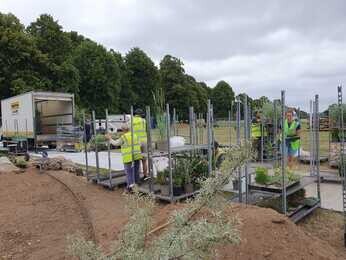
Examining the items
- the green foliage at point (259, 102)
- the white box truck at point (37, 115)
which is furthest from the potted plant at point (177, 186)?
the white box truck at point (37, 115)

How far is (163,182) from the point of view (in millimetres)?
6707

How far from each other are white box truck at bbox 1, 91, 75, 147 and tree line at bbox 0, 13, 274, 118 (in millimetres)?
5124

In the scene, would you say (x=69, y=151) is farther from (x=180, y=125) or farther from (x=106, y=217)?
(x=106, y=217)

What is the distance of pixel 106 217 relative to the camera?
5.78 meters

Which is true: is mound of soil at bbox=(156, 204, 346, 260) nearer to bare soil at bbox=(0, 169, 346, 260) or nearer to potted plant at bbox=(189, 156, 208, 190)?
bare soil at bbox=(0, 169, 346, 260)

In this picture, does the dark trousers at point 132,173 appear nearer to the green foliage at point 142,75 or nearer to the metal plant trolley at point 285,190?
the metal plant trolley at point 285,190

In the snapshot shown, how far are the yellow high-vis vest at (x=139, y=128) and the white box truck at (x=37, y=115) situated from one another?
13.0 metres

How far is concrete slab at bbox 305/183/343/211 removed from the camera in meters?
6.20

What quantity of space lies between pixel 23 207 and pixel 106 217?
1.94m

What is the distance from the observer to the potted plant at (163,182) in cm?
657

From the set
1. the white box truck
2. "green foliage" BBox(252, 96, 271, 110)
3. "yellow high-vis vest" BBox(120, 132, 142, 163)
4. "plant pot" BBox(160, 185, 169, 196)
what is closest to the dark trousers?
"yellow high-vis vest" BBox(120, 132, 142, 163)

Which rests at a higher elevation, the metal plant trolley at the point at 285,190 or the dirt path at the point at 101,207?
the metal plant trolley at the point at 285,190

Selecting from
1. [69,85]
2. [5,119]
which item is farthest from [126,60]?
[5,119]

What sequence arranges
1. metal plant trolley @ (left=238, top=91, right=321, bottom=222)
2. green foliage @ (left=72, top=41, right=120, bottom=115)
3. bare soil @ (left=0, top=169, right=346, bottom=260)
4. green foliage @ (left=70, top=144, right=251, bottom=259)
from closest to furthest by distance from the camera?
green foliage @ (left=70, top=144, right=251, bottom=259) → bare soil @ (left=0, top=169, right=346, bottom=260) → metal plant trolley @ (left=238, top=91, right=321, bottom=222) → green foliage @ (left=72, top=41, right=120, bottom=115)
